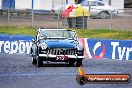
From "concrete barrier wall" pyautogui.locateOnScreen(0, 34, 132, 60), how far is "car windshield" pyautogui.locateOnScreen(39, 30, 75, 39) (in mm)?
4014

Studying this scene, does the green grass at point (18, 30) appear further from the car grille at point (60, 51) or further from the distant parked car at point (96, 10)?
the car grille at point (60, 51)

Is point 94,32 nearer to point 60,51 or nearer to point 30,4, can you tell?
point 60,51

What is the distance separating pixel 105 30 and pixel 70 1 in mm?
20736

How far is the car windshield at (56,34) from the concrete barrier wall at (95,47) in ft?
13.2

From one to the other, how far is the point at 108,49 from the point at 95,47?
89 cm

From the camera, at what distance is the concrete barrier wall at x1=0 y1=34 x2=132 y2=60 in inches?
960

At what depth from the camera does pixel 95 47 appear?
25.9 m

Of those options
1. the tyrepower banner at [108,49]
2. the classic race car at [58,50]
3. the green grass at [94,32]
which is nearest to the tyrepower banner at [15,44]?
the tyrepower banner at [108,49]

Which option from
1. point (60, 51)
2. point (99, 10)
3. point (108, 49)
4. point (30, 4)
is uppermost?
point (30, 4)

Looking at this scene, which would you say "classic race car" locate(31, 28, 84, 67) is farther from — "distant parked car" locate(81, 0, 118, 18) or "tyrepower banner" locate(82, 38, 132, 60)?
"distant parked car" locate(81, 0, 118, 18)

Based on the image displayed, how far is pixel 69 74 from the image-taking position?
665 inches

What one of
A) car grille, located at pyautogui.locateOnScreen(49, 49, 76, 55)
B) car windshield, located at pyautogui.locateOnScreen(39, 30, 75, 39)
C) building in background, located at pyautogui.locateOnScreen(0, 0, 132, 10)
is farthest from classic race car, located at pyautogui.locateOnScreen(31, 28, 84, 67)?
building in background, located at pyautogui.locateOnScreen(0, 0, 132, 10)

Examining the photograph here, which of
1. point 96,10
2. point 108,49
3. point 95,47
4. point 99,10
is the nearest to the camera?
point 108,49

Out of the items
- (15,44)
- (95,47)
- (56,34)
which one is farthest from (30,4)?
(56,34)
